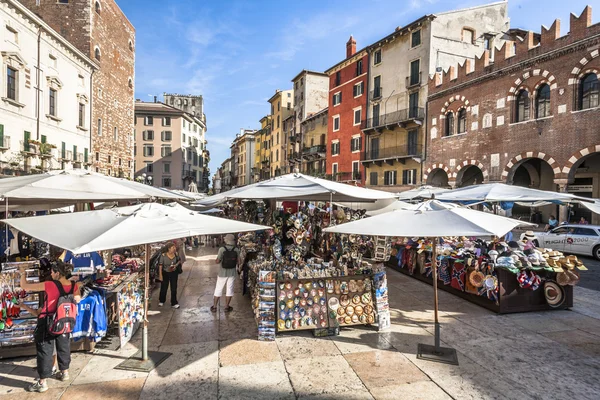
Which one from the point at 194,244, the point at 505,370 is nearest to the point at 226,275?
the point at 505,370

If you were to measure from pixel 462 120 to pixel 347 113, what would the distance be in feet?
46.3

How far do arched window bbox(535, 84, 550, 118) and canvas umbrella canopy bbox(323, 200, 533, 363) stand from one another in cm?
1821

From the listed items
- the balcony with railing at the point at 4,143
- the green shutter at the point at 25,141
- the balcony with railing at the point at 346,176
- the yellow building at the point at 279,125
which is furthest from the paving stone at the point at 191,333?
the yellow building at the point at 279,125

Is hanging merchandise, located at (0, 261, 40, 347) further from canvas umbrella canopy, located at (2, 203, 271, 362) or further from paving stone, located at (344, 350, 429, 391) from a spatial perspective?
paving stone, located at (344, 350, 429, 391)

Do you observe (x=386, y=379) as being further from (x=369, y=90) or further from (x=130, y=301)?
(x=369, y=90)

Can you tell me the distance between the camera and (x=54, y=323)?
4.07 meters

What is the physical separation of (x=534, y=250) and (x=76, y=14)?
3508 cm

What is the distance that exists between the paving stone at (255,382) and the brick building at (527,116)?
65.5 feet

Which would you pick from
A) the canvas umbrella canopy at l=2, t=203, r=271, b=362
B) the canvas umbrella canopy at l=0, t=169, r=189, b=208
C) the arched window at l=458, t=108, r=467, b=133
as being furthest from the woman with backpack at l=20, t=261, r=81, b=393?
the arched window at l=458, t=108, r=467, b=133

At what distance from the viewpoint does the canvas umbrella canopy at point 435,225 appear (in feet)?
14.5

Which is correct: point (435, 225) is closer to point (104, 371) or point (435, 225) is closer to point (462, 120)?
point (104, 371)

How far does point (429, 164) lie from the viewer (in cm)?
2659

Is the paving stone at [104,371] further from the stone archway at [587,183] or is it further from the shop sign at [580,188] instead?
the shop sign at [580,188]

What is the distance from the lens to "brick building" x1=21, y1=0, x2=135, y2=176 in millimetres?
27719
